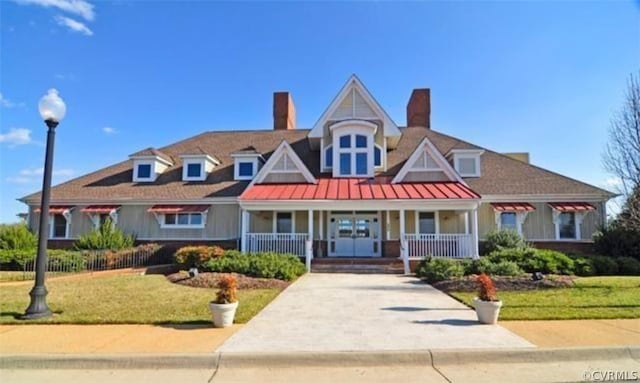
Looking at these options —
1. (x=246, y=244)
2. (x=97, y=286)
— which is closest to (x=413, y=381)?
(x=97, y=286)

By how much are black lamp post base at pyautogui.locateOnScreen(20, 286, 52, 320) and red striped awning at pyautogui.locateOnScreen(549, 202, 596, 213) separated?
2174 cm

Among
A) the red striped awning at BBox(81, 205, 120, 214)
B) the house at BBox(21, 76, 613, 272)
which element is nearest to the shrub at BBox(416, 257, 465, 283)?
the house at BBox(21, 76, 613, 272)

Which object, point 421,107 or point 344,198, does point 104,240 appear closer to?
point 344,198

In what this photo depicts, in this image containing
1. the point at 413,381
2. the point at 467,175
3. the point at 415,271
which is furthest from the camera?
the point at 467,175

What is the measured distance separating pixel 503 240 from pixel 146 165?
2093 centimetres

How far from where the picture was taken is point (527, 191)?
20.5 metres

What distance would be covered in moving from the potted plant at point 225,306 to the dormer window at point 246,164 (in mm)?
15651

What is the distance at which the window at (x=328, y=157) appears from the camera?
74.5ft

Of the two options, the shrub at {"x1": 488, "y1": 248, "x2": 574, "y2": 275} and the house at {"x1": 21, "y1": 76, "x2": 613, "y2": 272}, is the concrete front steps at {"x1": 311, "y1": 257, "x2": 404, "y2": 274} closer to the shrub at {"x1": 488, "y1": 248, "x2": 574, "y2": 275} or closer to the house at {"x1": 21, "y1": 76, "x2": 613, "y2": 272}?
the house at {"x1": 21, "y1": 76, "x2": 613, "y2": 272}

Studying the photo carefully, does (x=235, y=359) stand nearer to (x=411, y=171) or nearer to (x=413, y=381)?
(x=413, y=381)

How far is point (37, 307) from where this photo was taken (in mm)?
8211

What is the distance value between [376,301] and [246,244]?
404 inches

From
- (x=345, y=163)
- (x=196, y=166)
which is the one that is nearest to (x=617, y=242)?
(x=345, y=163)

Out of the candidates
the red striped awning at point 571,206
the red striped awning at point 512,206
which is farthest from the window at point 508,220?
the red striped awning at point 571,206
